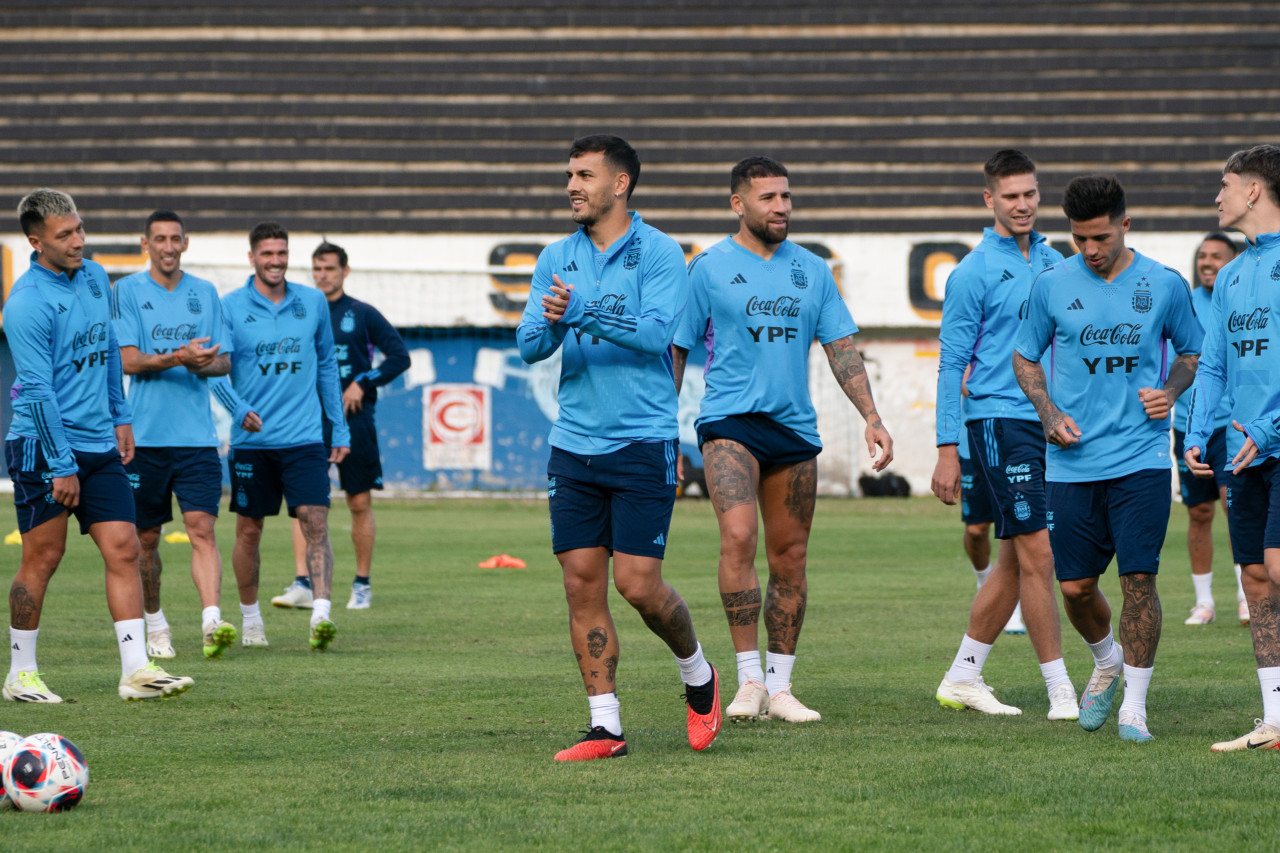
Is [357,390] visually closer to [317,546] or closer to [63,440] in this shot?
[317,546]

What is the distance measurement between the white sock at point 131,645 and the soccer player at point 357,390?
3.82 m

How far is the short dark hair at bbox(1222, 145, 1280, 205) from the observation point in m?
5.52

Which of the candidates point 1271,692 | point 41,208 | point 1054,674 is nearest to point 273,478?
point 41,208

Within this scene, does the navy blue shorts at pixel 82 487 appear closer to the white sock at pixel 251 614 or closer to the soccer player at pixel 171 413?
the soccer player at pixel 171 413

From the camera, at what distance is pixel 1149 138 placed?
26422 millimetres

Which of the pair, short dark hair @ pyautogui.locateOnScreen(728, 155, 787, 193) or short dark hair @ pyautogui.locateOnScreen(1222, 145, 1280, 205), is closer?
short dark hair @ pyautogui.locateOnScreen(1222, 145, 1280, 205)

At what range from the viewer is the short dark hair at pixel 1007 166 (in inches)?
268

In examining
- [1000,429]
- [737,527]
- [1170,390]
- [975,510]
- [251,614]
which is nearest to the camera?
[1170,390]

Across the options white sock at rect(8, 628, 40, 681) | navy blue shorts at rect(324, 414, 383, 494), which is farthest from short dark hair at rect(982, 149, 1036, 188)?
navy blue shorts at rect(324, 414, 383, 494)

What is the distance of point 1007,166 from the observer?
6816 millimetres

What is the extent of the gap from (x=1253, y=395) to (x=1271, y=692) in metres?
1.06

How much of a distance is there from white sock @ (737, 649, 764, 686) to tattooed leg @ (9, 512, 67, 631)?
10.0 ft

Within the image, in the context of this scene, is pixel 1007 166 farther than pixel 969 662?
Yes

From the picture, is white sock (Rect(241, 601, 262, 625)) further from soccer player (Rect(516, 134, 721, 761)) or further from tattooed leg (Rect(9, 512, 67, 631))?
soccer player (Rect(516, 134, 721, 761))
